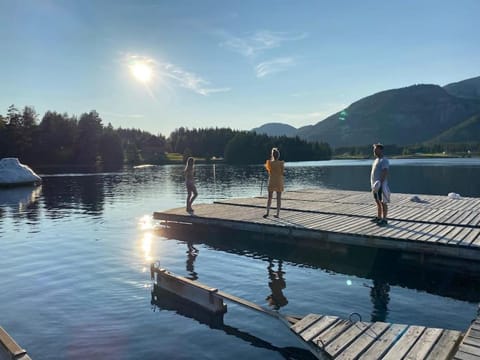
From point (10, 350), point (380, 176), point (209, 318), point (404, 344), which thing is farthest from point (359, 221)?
point (10, 350)

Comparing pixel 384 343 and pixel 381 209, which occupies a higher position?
pixel 381 209

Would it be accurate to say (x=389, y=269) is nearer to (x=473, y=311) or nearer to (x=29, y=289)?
(x=473, y=311)

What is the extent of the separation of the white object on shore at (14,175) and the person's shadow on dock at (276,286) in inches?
1976

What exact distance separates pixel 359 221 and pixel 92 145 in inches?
4490

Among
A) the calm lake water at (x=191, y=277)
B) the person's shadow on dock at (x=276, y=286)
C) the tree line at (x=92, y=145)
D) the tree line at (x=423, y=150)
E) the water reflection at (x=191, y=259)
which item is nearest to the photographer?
the calm lake water at (x=191, y=277)

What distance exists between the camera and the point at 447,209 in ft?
61.7

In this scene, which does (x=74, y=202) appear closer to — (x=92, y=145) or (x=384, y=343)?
(x=384, y=343)

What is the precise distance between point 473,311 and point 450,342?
4.05 m

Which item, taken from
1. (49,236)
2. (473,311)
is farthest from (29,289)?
(473,311)

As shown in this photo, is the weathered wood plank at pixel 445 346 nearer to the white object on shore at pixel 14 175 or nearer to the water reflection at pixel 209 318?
the water reflection at pixel 209 318

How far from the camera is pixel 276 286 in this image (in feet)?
38.1

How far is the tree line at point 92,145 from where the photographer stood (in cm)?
10538

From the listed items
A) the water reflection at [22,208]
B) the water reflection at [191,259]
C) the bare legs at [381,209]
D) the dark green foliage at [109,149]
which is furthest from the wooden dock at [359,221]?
the dark green foliage at [109,149]

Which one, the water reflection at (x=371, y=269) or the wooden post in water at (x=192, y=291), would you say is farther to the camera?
the water reflection at (x=371, y=269)
